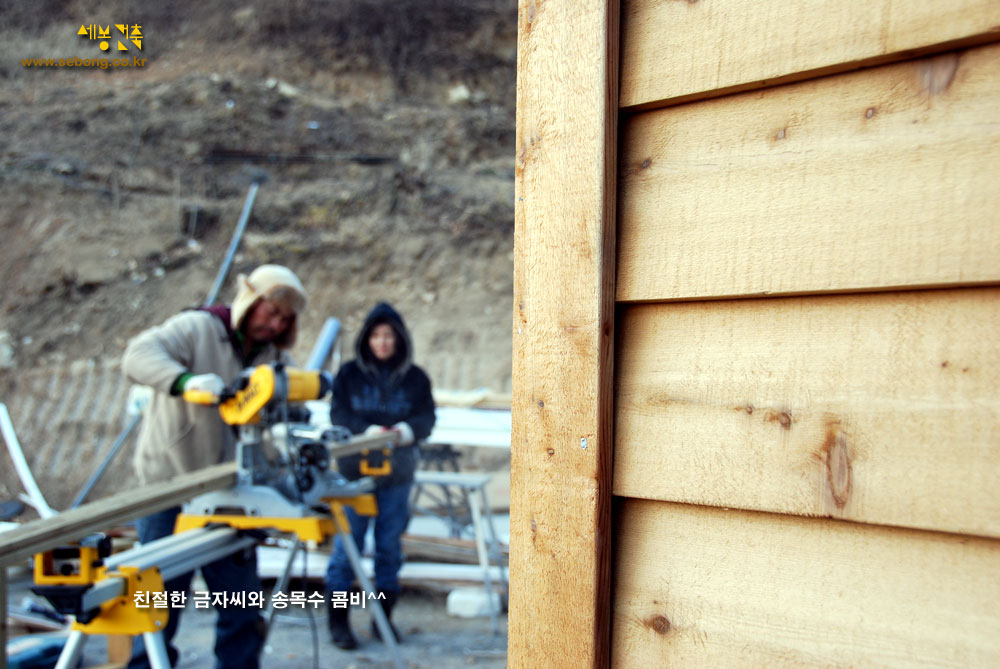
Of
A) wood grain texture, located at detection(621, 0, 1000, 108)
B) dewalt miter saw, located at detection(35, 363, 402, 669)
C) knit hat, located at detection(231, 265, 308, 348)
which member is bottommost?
dewalt miter saw, located at detection(35, 363, 402, 669)

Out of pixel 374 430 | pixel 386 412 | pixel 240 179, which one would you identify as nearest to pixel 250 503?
pixel 374 430

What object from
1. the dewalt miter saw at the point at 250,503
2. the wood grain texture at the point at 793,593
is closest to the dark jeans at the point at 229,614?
the dewalt miter saw at the point at 250,503

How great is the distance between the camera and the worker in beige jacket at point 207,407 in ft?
9.94

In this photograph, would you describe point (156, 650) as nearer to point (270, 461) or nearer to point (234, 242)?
point (270, 461)

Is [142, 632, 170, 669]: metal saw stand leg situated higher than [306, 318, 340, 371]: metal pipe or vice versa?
[306, 318, 340, 371]: metal pipe

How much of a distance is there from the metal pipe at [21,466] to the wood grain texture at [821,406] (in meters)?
7.30

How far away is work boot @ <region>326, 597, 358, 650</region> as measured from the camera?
4.22 m

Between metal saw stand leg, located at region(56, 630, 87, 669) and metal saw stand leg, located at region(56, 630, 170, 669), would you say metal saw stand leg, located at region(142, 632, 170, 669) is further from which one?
metal saw stand leg, located at region(56, 630, 87, 669)

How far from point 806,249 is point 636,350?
0.24m

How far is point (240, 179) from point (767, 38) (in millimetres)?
12164

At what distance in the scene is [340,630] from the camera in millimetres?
4227

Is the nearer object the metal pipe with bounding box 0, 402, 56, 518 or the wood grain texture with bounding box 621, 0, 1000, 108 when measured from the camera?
the wood grain texture with bounding box 621, 0, 1000, 108

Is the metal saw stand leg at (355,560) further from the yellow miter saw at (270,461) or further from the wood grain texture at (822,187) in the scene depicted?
the wood grain texture at (822,187)

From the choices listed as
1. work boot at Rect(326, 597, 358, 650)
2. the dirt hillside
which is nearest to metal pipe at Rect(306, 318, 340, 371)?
work boot at Rect(326, 597, 358, 650)
